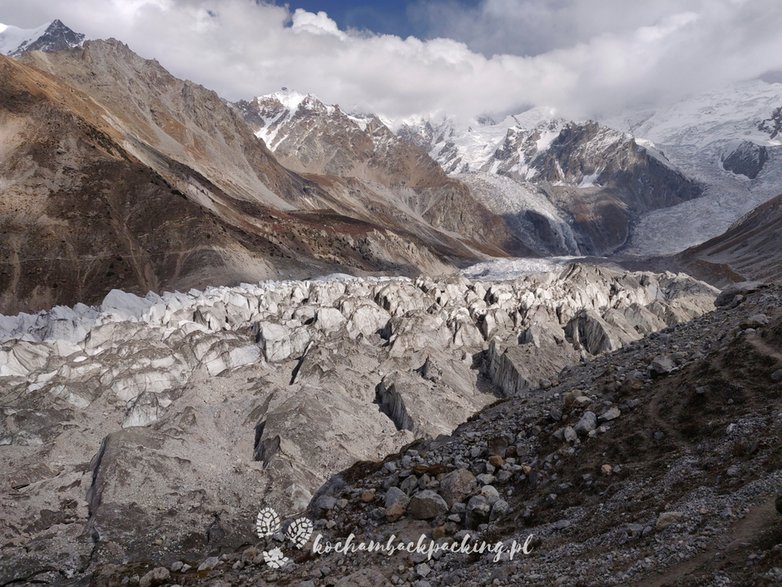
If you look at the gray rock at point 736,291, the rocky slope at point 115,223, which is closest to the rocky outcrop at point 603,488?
the gray rock at point 736,291

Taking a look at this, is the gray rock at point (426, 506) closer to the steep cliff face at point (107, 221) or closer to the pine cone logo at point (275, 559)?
the pine cone logo at point (275, 559)

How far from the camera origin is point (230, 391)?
4272 centimetres

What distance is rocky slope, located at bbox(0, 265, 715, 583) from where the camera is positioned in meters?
26.3

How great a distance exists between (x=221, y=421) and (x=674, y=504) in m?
33.8

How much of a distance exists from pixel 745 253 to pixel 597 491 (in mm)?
169842

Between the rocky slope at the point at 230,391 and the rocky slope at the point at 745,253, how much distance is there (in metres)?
80.2

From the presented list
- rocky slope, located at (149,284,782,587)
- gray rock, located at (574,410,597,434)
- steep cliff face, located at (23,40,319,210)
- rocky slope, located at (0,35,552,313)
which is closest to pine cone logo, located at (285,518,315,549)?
rocky slope, located at (149,284,782,587)

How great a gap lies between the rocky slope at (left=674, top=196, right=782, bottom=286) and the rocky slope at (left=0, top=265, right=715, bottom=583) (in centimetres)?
8016

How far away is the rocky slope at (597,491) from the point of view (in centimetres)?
866

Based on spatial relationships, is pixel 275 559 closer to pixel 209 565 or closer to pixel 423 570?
pixel 209 565

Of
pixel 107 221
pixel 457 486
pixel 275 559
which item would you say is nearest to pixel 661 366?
pixel 457 486

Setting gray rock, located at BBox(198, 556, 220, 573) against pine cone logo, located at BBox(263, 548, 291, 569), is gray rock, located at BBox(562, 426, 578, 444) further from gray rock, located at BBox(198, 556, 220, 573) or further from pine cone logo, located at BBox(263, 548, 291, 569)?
gray rock, located at BBox(198, 556, 220, 573)

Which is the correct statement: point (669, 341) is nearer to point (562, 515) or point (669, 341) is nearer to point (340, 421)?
point (562, 515)

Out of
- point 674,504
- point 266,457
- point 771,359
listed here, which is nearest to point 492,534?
point 674,504
